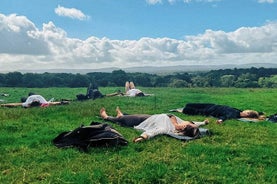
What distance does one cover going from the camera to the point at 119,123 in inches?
619

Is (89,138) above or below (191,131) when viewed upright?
above

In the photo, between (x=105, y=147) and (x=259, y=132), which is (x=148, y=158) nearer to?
(x=105, y=147)

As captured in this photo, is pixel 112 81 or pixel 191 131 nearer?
pixel 191 131

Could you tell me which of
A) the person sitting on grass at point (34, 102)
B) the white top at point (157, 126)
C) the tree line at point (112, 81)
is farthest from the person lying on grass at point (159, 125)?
the tree line at point (112, 81)

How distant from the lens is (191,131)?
42.2ft

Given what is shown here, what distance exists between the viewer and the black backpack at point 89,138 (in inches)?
424

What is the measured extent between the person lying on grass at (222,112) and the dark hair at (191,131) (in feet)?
13.5

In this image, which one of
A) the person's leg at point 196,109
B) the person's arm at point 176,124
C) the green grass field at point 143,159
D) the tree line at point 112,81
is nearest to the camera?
the green grass field at point 143,159

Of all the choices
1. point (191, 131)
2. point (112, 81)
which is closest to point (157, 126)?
point (191, 131)

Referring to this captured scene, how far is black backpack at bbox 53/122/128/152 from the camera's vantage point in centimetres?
1078

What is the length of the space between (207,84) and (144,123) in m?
56.6

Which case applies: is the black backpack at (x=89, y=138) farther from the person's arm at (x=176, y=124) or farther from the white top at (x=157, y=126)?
the person's arm at (x=176, y=124)

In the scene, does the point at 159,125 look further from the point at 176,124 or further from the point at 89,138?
the point at 89,138

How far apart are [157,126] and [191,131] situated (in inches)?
52.2
